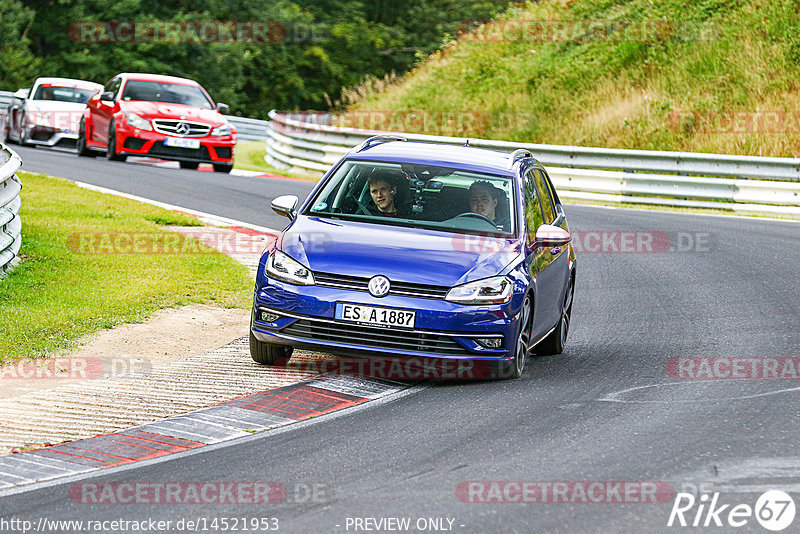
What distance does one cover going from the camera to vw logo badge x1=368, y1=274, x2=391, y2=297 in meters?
8.73

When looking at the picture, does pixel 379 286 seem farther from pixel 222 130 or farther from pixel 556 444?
pixel 222 130

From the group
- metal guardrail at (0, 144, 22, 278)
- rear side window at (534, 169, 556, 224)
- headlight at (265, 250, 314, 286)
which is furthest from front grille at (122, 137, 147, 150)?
headlight at (265, 250, 314, 286)

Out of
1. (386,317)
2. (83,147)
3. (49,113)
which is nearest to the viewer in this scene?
(386,317)

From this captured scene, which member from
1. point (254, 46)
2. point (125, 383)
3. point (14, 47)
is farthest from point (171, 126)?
point (254, 46)

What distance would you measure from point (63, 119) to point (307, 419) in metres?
23.6

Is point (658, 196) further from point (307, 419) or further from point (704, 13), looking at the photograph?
point (307, 419)

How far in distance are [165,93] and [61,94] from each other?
5.34 meters

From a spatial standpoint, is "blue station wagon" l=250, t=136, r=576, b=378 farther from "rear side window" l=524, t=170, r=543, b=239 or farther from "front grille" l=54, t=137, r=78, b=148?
"front grille" l=54, t=137, r=78, b=148

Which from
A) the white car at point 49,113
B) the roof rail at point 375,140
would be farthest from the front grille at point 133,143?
the roof rail at point 375,140

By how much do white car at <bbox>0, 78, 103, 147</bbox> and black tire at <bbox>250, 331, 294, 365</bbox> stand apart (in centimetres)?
2133

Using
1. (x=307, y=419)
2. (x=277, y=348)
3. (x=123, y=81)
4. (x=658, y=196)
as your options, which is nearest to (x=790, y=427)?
(x=307, y=419)

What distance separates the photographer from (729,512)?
597 cm

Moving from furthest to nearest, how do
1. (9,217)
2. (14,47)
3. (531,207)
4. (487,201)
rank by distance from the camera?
1. (14,47)
2. (9,217)
3. (531,207)
4. (487,201)

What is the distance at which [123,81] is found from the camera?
2639 centimetres
